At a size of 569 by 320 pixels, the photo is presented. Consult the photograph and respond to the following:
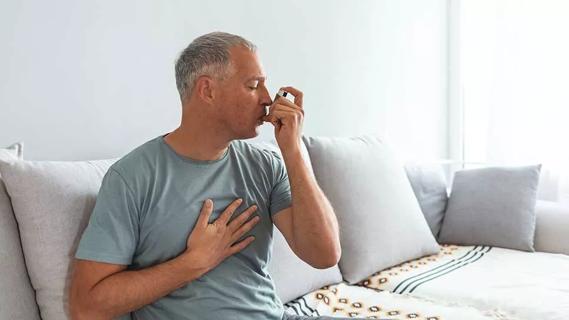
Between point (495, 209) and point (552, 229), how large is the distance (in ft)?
0.77

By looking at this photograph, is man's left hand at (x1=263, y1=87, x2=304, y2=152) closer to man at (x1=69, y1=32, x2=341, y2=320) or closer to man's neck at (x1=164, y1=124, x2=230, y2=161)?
man at (x1=69, y1=32, x2=341, y2=320)

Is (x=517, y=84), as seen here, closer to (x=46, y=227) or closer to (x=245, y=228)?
(x=245, y=228)

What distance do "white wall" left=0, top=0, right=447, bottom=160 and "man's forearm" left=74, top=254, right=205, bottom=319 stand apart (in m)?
0.61

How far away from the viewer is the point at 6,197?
1.41m

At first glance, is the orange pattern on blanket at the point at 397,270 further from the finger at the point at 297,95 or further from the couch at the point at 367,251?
the finger at the point at 297,95

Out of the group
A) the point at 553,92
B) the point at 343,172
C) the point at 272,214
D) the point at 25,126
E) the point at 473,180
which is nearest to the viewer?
the point at 272,214

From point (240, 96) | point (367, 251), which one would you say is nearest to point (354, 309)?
point (367, 251)

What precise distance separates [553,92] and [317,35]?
126cm

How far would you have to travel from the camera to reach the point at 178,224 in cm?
142

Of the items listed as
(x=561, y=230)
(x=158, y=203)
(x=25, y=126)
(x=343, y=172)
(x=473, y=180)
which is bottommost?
(x=561, y=230)

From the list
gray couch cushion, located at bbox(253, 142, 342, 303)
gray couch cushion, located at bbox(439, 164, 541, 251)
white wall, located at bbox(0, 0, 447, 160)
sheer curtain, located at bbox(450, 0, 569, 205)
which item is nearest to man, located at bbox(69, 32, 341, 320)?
gray couch cushion, located at bbox(253, 142, 342, 303)

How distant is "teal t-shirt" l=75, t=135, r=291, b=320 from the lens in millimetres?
1338

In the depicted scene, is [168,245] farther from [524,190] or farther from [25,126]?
[524,190]

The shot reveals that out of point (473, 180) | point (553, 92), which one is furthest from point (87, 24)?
point (553, 92)
